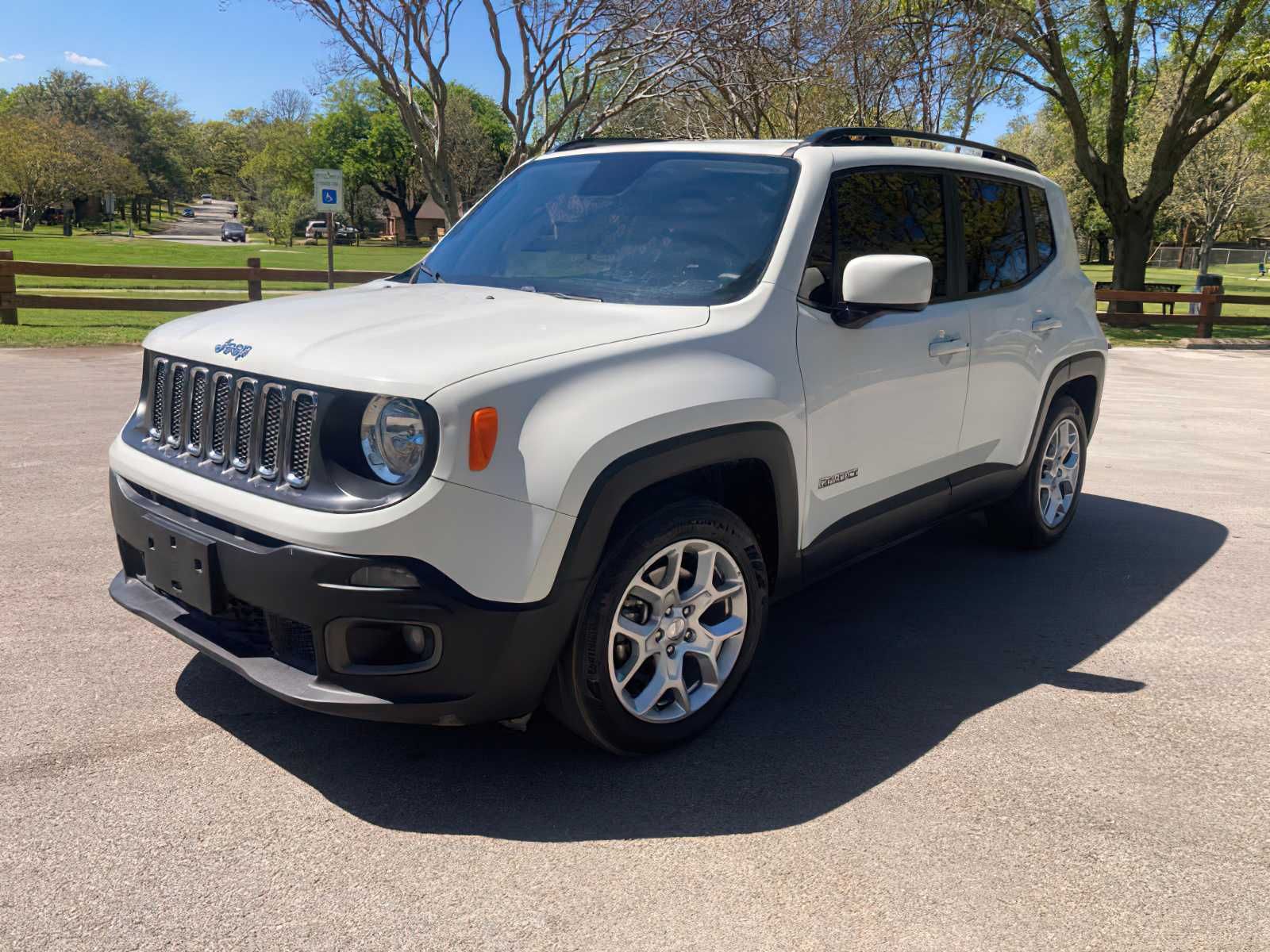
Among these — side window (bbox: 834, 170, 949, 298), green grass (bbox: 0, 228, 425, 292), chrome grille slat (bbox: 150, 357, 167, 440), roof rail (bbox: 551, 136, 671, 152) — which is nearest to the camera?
chrome grille slat (bbox: 150, 357, 167, 440)

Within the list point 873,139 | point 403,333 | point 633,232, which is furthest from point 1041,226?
point 403,333

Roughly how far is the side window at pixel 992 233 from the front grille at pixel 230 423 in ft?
9.46

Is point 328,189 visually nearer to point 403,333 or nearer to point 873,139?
point 873,139

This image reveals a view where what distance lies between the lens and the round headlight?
275cm

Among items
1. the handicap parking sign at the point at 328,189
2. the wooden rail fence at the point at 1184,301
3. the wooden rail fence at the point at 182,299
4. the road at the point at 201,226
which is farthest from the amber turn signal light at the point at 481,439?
the road at the point at 201,226

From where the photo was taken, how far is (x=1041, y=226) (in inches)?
207

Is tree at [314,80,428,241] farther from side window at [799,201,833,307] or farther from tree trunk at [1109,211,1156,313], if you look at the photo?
side window at [799,201,833,307]

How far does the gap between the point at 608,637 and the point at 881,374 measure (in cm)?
153

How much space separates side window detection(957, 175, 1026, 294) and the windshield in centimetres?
113

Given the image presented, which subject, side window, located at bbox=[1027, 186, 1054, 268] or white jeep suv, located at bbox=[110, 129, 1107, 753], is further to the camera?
side window, located at bbox=[1027, 186, 1054, 268]

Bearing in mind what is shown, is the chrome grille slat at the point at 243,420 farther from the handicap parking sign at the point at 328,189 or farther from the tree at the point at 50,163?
the tree at the point at 50,163

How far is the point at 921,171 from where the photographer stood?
439 centimetres

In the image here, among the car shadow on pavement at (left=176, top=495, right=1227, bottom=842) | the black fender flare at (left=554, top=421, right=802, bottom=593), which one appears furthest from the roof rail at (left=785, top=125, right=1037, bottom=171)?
the car shadow on pavement at (left=176, top=495, right=1227, bottom=842)

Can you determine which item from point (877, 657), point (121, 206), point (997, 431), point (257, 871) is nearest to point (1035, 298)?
point (997, 431)
